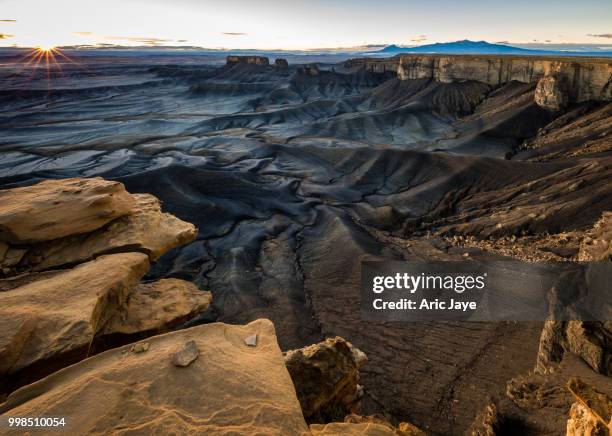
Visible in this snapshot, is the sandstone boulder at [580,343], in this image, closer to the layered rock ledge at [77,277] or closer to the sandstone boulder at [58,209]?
the layered rock ledge at [77,277]

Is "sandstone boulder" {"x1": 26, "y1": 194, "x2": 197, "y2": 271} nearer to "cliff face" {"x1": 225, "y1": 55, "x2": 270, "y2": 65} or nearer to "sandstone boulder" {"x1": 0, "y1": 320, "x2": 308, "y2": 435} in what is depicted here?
"sandstone boulder" {"x1": 0, "y1": 320, "x2": 308, "y2": 435}

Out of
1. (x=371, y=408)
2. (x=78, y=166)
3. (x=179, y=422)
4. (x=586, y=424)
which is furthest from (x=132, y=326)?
(x=78, y=166)

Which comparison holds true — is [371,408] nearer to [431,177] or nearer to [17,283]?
[17,283]

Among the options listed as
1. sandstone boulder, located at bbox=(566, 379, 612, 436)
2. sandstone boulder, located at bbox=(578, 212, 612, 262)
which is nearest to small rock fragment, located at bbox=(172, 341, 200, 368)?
sandstone boulder, located at bbox=(566, 379, 612, 436)

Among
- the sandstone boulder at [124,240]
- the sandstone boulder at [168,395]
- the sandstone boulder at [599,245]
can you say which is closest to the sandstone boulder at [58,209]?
the sandstone boulder at [124,240]

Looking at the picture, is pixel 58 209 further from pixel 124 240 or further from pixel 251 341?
pixel 251 341
